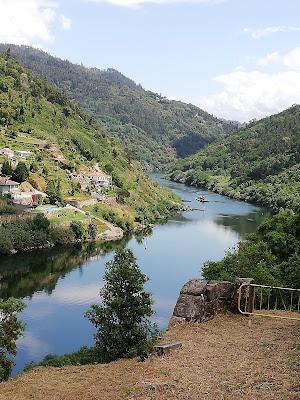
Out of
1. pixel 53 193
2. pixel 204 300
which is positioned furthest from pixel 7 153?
pixel 204 300

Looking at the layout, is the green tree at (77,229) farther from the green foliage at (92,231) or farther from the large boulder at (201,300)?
the large boulder at (201,300)

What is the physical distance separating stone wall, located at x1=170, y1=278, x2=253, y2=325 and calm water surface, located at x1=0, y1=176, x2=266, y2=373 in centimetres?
1730

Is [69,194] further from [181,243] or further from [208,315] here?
[208,315]

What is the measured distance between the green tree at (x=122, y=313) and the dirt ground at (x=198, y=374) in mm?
1091

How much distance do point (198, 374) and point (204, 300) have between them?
398 cm

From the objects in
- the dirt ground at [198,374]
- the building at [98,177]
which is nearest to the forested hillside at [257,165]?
the building at [98,177]

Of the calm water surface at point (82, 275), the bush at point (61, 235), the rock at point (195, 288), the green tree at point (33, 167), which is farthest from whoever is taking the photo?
the green tree at point (33, 167)

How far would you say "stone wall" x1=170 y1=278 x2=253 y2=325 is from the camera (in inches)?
547

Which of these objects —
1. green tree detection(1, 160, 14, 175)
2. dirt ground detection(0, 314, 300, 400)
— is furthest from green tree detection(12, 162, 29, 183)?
dirt ground detection(0, 314, 300, 400)

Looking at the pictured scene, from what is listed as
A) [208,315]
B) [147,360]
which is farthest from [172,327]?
[147,360]

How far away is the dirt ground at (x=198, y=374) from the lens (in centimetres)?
937

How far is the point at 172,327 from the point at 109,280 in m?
2.44

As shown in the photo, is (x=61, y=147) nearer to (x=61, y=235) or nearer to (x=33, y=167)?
(x=33, y=167)

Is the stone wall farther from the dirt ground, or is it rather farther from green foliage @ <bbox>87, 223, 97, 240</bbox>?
green foliage @ <bbox>87, 223, 97, 240</bbox>
